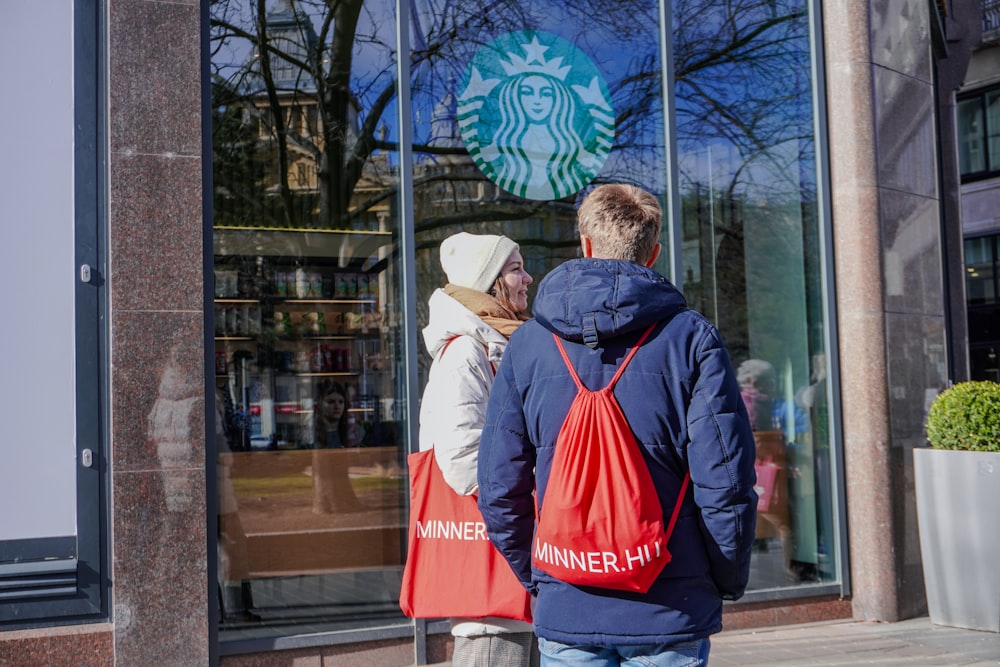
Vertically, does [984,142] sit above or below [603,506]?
above

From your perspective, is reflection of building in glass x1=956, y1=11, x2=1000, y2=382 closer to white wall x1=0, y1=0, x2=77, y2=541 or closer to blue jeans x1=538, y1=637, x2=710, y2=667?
white wall x1=0, y1=0, x2=77, y2=541

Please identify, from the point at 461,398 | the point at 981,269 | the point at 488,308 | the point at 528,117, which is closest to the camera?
the point at 461,398

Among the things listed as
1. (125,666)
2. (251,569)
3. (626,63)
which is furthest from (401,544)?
(626,63)

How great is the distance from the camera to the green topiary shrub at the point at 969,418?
6.39 meters

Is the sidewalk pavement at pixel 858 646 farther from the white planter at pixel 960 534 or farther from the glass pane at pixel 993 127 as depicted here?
the glass pane at pixel 993 127

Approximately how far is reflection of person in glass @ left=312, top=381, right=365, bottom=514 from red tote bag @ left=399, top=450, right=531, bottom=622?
2.81 meters

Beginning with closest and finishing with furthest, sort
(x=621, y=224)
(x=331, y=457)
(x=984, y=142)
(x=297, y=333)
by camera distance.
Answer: (x=621, y=224), (x=331, y=457), (x=297, y=333), (x=984, y=142)

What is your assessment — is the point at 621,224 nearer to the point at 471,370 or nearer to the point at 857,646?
the point at 471,370

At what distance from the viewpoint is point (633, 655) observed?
2.52 m

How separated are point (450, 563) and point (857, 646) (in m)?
3.94

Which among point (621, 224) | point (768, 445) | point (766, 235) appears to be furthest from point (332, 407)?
point (621, 224)

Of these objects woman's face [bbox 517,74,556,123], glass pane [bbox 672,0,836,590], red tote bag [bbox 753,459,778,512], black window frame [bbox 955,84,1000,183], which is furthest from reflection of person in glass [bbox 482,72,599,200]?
black window frame [bbox 955,84,1000,183]

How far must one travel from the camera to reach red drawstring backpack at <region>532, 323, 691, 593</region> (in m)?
2.46

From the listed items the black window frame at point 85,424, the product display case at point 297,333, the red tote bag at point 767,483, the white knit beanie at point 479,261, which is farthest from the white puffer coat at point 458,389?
the red tote bag at point 767,483
